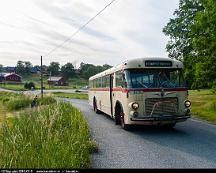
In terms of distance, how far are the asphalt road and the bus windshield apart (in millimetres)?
1903

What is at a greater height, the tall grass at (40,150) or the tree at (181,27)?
the tree at (181,27)

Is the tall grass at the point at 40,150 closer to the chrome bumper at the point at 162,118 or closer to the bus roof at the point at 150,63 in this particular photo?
the chrome bumper at the point at 162,118

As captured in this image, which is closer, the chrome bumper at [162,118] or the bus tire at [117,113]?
the chrome bumper at [162,118]

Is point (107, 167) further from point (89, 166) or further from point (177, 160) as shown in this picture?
point (177, 160)

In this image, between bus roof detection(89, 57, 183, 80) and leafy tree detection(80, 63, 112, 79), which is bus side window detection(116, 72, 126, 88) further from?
leafy tree detection(80, 63, 112, 79)

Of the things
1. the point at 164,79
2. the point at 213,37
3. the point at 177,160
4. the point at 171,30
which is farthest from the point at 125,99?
the point at 171,30

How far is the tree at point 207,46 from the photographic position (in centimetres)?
2117

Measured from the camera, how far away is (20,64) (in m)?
176

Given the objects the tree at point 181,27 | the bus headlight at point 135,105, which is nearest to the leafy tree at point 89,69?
the tree at point 181,27

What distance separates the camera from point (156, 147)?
412 inches

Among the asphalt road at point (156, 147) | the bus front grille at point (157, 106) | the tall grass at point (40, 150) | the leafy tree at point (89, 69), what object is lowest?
the asphalt road at point (156, 147)

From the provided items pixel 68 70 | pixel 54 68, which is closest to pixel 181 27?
pixel 68 70

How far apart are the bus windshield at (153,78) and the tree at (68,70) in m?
149

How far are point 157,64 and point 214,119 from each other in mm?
5963
